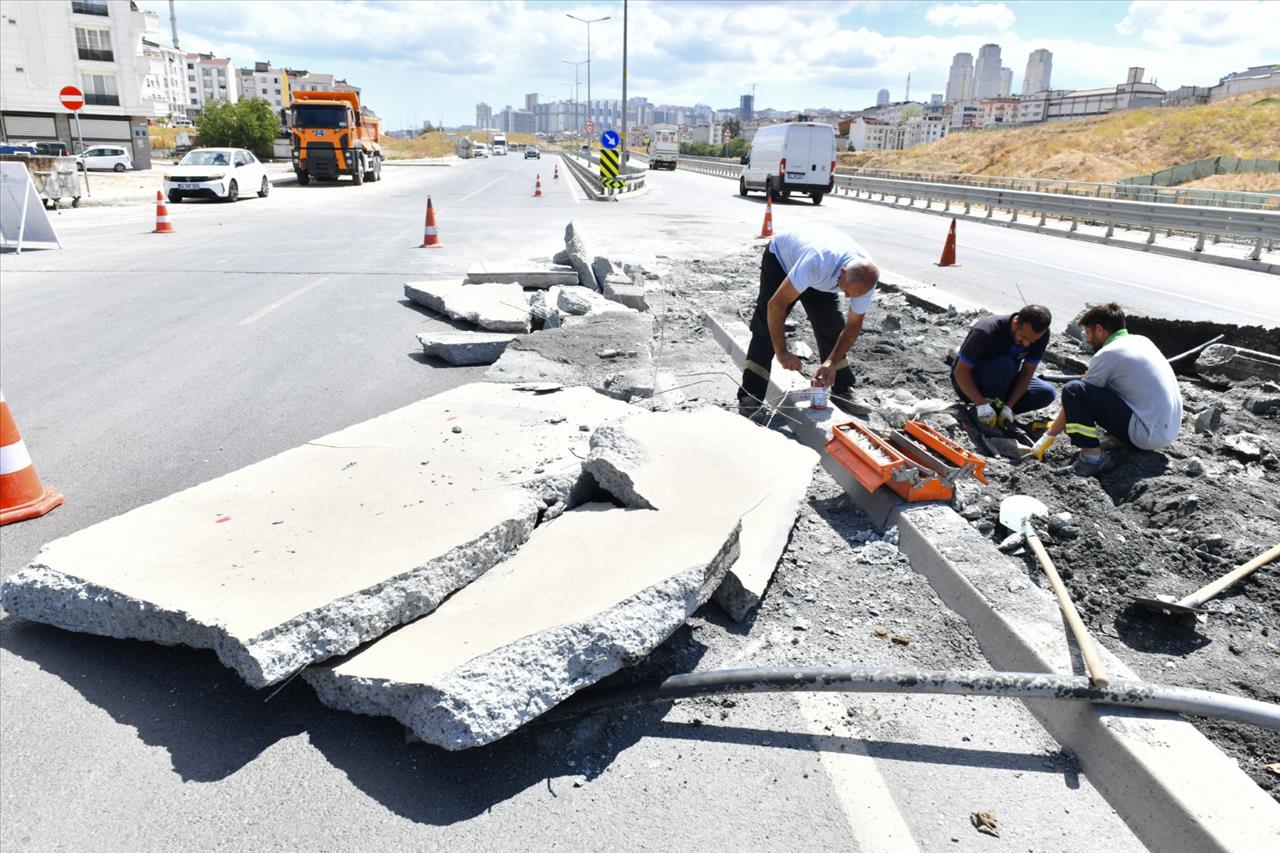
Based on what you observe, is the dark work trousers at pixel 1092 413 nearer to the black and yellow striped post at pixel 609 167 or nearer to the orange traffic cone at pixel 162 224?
the orange traffic cone at pixel 162 224

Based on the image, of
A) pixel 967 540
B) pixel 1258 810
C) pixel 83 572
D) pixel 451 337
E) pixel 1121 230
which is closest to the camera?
pixel 1258 810

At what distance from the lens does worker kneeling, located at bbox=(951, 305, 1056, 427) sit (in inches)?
232

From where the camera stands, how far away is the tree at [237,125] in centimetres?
6106

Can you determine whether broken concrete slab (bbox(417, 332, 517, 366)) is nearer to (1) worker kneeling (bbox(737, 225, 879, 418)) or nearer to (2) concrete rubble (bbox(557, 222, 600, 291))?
(1) worker kneeling (bbox(737, 225, 879, 418))

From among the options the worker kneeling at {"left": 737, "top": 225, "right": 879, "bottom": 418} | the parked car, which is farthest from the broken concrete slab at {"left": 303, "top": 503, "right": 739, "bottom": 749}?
the parked car

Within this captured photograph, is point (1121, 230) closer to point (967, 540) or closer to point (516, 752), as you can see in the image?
point (967, 540)

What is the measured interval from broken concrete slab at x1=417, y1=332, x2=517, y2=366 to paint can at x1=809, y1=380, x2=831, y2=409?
316 centimetres

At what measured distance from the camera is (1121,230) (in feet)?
76.3

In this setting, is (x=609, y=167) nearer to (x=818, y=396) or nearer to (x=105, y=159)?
(x=818, y=396)

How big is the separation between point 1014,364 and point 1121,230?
818 inches

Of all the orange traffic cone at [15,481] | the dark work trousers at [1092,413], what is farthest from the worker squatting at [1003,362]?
the orange traffic cone at [15,481]

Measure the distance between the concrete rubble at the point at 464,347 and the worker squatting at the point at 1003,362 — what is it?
249 centimetres

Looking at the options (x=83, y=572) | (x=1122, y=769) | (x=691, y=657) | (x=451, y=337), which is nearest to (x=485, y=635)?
(x=691, y=657)

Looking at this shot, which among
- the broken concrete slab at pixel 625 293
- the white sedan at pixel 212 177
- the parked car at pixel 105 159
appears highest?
the parked car at pixel 105 159
